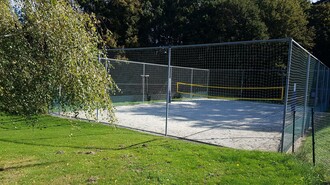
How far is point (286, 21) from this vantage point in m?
22.2

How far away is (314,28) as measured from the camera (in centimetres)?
2373

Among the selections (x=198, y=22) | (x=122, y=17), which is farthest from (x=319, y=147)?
(x=198, y=22)

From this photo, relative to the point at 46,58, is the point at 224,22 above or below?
above

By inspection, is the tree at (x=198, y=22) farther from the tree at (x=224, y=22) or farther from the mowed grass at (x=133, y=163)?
the mowed grass at (x=133, y=163)

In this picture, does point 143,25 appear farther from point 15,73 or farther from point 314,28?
point 15,73

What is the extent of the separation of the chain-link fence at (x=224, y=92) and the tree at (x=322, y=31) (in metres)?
7.60

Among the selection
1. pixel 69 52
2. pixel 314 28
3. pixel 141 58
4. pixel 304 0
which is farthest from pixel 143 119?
pixel 304 0

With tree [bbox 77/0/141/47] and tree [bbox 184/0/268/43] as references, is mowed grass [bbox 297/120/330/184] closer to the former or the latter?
tree [bbox 184/0/268/43]

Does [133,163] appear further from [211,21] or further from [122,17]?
[211,21]

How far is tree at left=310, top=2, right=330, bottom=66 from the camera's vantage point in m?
23.5

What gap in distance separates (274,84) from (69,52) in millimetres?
17571

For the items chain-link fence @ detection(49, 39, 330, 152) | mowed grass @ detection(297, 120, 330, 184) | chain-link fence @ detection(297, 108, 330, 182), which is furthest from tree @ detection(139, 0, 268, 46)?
mowed grass @ detection(297, 120, 330, 184)

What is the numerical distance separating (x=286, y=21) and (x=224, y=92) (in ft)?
25.4

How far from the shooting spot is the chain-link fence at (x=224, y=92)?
7.61 meters
